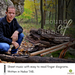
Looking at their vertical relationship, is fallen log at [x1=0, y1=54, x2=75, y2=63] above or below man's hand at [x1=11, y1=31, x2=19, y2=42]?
below

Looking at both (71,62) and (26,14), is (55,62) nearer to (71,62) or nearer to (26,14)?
(71,62)

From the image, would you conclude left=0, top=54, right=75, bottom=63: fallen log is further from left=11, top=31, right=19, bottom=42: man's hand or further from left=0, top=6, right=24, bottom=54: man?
left=11, top=31, right=19, bottom=42: man's hand

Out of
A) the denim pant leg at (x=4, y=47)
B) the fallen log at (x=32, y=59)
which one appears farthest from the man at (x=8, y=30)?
the fallen log at (x=32, y=59)

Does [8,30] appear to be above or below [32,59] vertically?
above

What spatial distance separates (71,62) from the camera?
41.6 inches

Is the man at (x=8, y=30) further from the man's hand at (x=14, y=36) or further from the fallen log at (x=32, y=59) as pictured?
the fallen log at (x=32, y=59)

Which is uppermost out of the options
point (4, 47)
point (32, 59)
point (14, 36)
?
point (14, 36)

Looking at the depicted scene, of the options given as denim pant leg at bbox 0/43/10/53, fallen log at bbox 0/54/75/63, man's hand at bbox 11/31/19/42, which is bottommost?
fallen log at bbox 0/54/75/63

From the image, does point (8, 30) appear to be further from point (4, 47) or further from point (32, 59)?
point (32, 59)

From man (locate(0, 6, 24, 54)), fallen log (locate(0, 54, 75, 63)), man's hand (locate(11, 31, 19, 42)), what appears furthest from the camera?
man's hand (locate(11, 31, 19, 42))

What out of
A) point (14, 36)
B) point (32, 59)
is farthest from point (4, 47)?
point (32, 59)

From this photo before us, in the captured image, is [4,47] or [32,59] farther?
[4,47]

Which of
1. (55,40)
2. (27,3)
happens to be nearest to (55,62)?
(55,40)

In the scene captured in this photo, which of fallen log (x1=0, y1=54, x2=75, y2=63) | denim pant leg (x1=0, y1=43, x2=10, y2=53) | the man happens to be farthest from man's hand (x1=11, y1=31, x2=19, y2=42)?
fallen log (x1=0, y1=54, x2=75, y2=63)
